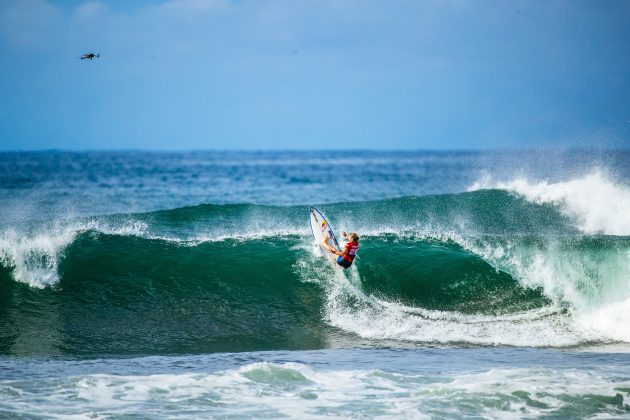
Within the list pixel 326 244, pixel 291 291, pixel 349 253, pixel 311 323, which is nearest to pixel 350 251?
pixel 349 253

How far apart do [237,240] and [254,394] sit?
25.8ft

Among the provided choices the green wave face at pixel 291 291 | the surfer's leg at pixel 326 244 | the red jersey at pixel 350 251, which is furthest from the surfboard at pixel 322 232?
the red jersey at pixel 350 251

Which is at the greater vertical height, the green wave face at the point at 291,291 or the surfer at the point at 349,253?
the surfer at the point at 349,253

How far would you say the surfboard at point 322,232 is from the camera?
1395 centimetres

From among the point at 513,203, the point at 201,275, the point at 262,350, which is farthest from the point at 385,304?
the point at 513,203

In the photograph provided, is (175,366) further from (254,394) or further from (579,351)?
(579,351)

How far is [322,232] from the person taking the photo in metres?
14.3

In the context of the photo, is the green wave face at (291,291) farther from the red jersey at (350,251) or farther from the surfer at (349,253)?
the red jersey at (350,251)

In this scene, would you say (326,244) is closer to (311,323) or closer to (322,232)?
(322,232)

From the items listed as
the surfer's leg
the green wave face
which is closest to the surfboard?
the surfer's leg

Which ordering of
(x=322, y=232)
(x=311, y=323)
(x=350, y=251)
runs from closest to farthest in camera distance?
(x=311, y=323)
(x=350, y=251)
(x=322, y=232)

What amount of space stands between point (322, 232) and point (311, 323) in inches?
133

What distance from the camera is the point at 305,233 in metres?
15.7

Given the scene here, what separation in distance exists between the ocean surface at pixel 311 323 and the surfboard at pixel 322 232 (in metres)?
0.33
